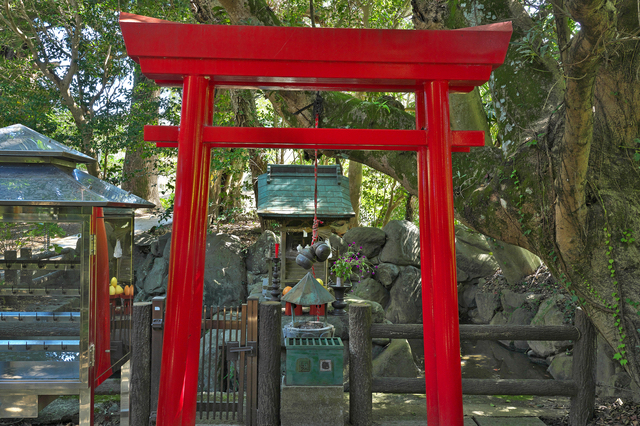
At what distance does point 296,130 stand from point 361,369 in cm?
238

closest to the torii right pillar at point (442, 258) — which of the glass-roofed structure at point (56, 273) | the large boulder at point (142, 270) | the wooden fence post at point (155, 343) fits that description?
the glass-roofed structure at point (56, 273)

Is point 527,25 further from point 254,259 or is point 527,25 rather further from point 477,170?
point 254,259

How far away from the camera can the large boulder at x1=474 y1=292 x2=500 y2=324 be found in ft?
29.6

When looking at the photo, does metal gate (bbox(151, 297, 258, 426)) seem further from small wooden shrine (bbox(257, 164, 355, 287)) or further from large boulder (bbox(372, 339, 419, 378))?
A: large boulder (bbox(372, 339, 419, 378))

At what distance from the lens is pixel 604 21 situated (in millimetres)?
2309

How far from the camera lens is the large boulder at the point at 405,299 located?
32.5 ft

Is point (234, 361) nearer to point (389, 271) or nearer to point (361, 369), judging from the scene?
point (361, 369)

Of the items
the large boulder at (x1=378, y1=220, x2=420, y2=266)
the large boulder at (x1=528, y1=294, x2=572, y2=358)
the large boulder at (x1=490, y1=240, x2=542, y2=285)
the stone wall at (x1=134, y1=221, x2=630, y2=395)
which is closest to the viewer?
the large boulder at (x1=528, y1=294, x2=572, y2=358)

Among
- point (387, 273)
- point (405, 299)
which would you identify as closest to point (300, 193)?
point (387, 273)

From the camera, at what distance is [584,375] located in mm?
3859

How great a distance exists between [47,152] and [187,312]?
5.29 ft

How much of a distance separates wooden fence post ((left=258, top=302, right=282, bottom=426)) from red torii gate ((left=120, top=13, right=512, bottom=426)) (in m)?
1.32

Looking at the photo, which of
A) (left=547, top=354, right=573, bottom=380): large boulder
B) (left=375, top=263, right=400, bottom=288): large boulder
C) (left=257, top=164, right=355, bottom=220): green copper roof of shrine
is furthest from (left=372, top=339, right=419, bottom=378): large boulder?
(left=375, top=263, right=400, bottom=288): large boulder

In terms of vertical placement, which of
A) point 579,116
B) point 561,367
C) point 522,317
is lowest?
point 561,367
